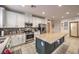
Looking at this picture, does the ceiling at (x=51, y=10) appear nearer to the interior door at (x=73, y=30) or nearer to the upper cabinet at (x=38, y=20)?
the upper cabinet at (x=38, y=20)

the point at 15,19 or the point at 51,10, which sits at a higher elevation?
the point at 51,10

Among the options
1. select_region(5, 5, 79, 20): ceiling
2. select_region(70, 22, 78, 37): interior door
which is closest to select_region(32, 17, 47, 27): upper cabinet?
select_region(5, 5, 79, 20): ceiling

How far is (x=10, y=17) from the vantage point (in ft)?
7.64

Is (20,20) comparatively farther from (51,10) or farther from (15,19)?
(51,10)

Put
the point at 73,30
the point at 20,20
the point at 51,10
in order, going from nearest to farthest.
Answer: the point at 51,10 < the point at 20,20 < the point at 73,30

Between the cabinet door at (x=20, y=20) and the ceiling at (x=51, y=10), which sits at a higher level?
the ceiling at (x=51, y=10)

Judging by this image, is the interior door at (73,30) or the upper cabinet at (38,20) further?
the interior door at (73,30)

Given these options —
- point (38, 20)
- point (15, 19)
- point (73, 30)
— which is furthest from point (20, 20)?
point (73, 30)

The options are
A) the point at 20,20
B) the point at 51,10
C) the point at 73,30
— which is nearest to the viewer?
the point at 51,10

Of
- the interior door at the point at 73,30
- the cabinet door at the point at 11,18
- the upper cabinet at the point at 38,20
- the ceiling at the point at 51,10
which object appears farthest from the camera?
the interior door at the point at 73,30

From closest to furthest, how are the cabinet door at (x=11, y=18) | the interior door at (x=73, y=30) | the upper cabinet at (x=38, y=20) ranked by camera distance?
the cabinet door at (x=11, y=18), the upper cabinet at (x=38, y=20), the interior door at (x=73, y=30)

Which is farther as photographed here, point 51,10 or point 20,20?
point 20,20

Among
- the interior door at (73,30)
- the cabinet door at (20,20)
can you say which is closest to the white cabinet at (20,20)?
the cabinet door at (20,20)
